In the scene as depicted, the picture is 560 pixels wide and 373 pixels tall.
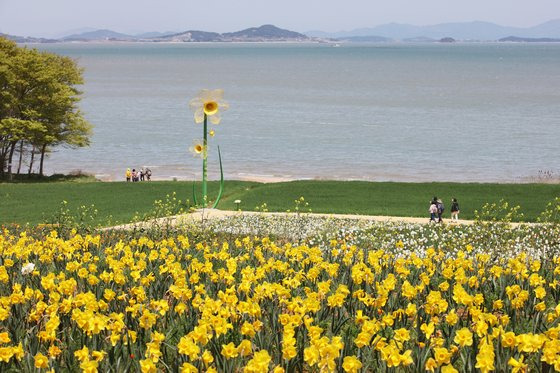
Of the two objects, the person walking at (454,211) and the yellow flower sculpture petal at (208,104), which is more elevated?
the yellow flower sculpture petal at (208,104)

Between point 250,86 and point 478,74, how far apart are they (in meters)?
61.3

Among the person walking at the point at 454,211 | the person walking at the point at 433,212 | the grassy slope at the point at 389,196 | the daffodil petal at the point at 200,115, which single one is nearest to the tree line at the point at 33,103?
the grassy slope at the point at 389,196

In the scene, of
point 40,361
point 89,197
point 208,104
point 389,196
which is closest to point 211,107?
point 208,104

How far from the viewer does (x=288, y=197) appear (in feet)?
106

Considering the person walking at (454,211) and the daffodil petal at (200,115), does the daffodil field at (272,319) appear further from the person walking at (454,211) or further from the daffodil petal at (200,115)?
the person walking at (454,211)

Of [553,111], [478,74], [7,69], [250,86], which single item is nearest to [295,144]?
[7,69]

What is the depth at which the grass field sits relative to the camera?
28.9m

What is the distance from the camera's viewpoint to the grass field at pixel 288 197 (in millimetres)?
28859

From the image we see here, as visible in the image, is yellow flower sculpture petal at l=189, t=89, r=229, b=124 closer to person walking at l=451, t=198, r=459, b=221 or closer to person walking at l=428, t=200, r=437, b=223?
person walking at l=428, t=200, r=437, b=223

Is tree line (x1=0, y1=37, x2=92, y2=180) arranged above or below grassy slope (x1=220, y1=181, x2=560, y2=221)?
above

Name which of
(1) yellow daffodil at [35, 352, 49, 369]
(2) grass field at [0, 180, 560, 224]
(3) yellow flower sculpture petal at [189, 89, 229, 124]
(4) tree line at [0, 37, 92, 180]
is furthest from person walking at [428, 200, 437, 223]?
(4) tree line at [0, 37, 92, 180]

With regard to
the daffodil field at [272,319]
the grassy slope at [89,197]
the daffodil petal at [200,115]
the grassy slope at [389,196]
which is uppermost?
the daffodil petal at [200,115]

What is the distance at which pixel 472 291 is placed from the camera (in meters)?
9.66

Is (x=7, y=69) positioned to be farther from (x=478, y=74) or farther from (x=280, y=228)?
(x=478, y=74)
